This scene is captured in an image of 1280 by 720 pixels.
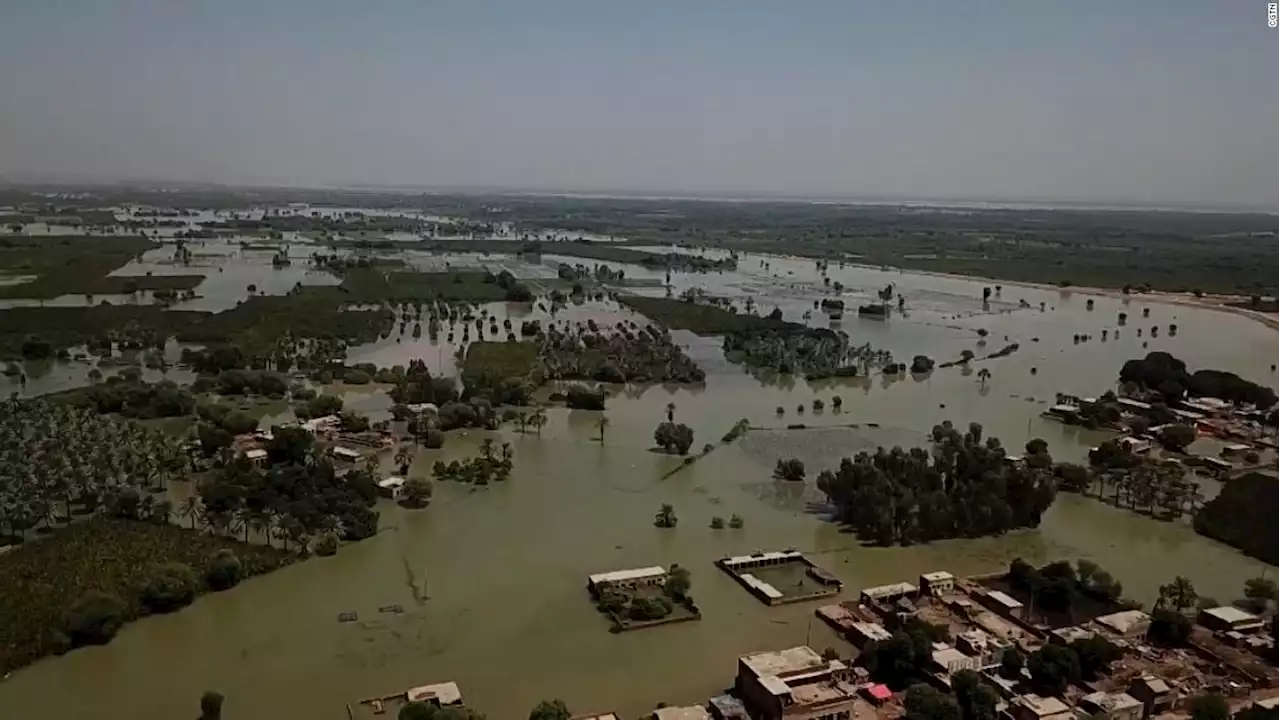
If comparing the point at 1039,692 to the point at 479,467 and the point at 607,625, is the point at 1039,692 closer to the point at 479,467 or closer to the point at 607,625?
the point at 607,625

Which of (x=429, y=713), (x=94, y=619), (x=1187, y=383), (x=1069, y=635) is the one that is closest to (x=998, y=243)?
(x=1187, y=383)

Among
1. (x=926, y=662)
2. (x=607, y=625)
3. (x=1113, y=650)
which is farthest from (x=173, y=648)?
(x=1113, y=650)

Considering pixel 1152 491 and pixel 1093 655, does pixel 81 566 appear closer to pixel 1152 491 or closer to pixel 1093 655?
pixel 1093 655

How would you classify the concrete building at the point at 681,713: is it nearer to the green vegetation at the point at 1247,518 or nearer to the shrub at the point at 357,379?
the green vegetation at the point at 1247,518

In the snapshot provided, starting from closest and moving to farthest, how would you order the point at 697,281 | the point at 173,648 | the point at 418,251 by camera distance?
the point at 173,648
the point at 697,281
the point at 418,251

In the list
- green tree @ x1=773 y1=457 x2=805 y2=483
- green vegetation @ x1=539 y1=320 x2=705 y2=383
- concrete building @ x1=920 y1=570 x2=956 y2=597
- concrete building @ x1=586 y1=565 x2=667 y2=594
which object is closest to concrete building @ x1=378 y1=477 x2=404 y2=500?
concrete building @ x1=586 y1=565 x2=667 y2=594

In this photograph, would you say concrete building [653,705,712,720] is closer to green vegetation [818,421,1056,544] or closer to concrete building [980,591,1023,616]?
concrete building [980,591,1023,616]
